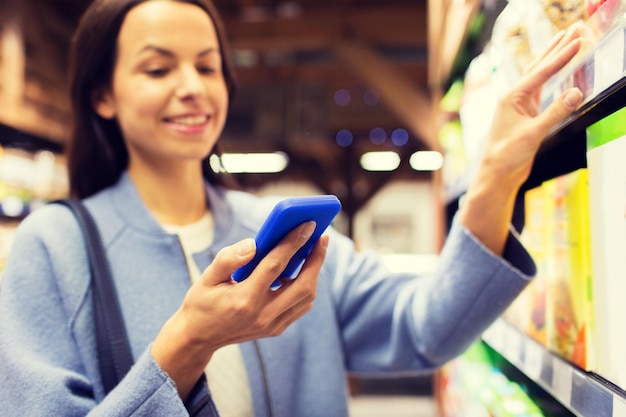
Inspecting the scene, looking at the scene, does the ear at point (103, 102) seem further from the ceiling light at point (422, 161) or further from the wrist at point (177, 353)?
the ceiling light at point (422, 161)

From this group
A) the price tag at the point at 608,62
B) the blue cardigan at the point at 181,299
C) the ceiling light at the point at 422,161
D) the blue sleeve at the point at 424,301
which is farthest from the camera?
the ceiling light at the point at 422,161

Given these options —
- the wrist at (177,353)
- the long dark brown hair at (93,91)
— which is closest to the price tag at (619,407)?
the wrist at (177,353)

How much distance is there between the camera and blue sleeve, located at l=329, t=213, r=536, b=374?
3.12ft

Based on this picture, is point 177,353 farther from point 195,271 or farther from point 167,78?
point 167,78

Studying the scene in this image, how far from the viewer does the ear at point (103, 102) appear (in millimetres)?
1193

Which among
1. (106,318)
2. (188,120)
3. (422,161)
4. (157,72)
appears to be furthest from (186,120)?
(422,161)

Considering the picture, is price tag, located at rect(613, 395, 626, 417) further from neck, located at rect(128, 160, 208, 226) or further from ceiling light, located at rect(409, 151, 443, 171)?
ceiling light, located at rect(409, 151, 443, 171)

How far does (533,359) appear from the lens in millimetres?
927

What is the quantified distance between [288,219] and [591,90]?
40cm

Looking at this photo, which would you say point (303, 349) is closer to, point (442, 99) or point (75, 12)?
point (442, 99)

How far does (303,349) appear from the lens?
1128mm

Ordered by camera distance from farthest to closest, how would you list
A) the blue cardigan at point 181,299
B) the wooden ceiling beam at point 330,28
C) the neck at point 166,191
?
the wooden ceiling beam at point 330,28
the neck at point 166,191
the blue cardigan at point 181,299

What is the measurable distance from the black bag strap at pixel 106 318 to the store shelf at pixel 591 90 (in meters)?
0.78

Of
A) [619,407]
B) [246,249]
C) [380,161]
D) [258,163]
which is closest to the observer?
[619,407]
